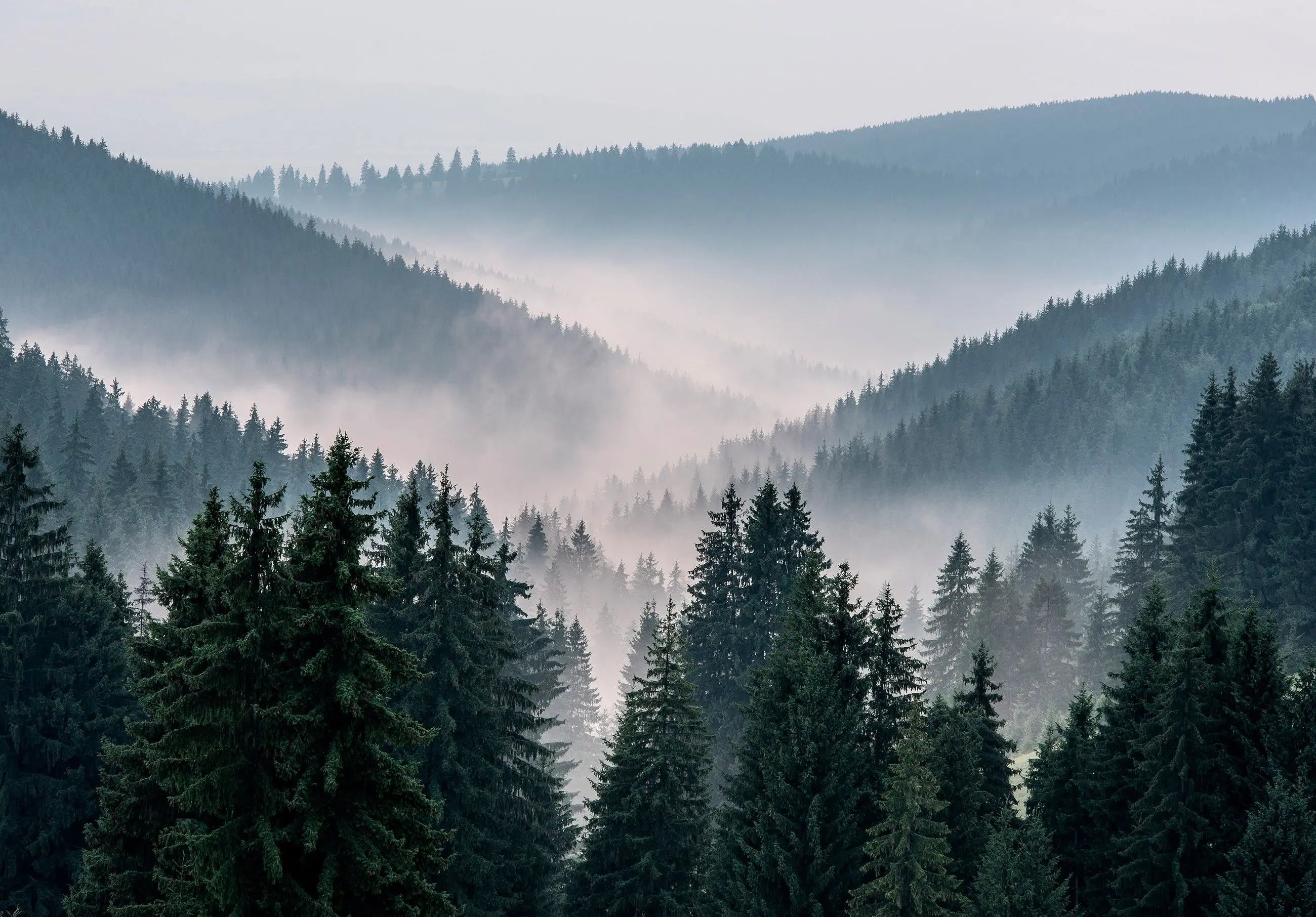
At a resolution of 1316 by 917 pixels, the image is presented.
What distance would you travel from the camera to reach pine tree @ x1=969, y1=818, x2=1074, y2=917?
2688 centimetres


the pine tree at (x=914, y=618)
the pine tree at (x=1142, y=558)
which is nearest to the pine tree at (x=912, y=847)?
the pine tree at (x=1142, y=558)

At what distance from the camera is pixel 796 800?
1232 inches

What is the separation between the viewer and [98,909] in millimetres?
24453

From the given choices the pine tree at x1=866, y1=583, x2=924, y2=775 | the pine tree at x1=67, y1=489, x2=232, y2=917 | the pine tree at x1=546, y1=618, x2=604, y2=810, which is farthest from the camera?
the pine tree at x1=546, y1=618, x2=604, y2=810

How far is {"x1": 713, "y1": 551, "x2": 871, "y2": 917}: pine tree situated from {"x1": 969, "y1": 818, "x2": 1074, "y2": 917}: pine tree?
3607 millimetres

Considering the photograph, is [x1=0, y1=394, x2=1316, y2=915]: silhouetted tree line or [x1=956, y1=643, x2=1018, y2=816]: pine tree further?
[x1=956, y1=643, x2=1018, y2=816]: pine tree

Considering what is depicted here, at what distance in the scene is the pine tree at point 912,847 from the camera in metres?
27.5

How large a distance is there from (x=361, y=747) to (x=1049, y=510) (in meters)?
91.6

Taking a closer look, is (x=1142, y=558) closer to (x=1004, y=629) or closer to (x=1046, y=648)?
(x=1046, y=648)

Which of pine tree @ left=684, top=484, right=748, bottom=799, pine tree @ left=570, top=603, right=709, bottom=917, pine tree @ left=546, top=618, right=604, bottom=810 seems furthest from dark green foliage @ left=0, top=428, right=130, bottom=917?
pine tree @ left=546, top=618, right=604, bottom=810

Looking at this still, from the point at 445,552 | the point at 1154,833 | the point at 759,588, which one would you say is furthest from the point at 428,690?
the point at 759,588

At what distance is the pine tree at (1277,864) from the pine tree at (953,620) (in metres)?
56.4

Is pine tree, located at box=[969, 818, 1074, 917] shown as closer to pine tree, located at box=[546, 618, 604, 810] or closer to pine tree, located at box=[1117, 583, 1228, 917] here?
pine tree, located at box=[1117, 583, 1228, 917]

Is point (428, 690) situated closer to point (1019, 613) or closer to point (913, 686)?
point (913, 686)
